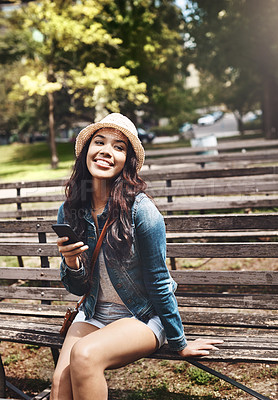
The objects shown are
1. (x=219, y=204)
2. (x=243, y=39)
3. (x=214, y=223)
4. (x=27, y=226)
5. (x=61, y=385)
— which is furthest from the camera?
(x=243, y=39)

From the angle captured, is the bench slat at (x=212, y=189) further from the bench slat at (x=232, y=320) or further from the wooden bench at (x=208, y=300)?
the bench slat at (x=232, y=320)

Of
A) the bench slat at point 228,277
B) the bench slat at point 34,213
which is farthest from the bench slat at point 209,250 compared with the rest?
the bench slat at point 34,213

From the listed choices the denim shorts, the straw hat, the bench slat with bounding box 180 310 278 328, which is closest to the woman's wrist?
the denim shorts

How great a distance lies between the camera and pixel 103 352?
2.23 m

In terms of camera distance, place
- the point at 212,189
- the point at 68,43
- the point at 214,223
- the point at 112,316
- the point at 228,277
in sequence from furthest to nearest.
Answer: the point at 68,43
the point at 212,189
the point at 214,223
the point at 228,277
the point at 112,316

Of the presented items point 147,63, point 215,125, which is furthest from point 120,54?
point 215,125

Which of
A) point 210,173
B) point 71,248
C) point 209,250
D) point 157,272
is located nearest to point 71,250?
point 71,248

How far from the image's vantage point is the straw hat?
2596 millimetres

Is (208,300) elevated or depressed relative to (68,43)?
depressed

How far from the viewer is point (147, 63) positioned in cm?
2452

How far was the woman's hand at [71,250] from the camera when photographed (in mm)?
2359

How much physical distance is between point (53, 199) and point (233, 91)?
37818mm

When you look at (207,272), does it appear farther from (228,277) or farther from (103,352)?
(103,352)

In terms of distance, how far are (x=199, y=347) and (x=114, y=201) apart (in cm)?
91
